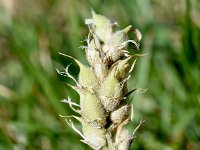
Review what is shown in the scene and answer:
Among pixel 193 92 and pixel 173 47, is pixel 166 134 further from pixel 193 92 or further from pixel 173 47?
pixel 173 47

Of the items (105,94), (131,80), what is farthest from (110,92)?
(131,80)

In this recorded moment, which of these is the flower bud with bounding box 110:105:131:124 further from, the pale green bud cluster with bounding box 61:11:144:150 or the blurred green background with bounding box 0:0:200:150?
the blurred green background with bounding box 0:0:200:150

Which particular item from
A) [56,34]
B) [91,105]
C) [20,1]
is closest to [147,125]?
[56,34]

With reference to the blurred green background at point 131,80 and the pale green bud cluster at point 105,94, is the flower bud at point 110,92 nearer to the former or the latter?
the pale green bud cluster at point 105,94

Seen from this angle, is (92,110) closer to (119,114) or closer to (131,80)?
(119,114)

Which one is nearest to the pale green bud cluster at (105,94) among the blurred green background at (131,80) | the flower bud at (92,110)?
the flower bud at (92,110)
